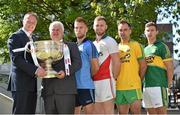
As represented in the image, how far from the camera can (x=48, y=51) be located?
6.40 m

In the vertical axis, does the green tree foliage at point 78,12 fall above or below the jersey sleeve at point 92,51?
above

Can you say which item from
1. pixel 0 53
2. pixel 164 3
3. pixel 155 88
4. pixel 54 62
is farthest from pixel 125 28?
pixel 0 53

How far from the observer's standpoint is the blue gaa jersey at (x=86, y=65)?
270 inches

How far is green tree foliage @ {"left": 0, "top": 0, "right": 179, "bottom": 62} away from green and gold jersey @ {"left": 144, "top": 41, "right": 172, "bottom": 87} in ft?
28.1

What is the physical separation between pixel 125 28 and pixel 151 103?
4.63ft

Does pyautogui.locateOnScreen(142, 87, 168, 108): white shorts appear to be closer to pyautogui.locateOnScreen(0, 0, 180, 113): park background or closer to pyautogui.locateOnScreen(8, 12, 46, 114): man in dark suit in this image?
pyautogui.locateOnScreen(8, 12, 46, 114): man in dark suit

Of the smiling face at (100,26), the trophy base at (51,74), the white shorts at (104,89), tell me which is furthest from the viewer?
the smiling face at (100,26)

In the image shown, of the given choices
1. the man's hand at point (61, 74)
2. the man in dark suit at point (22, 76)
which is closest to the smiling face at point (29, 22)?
the man in dark suit at point (22, 76)

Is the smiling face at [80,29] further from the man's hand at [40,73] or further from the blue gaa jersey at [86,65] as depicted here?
the man's hand at [40,73]

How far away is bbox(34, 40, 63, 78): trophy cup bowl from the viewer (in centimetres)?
638

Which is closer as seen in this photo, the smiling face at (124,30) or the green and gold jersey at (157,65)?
the smiling face at (124,30)

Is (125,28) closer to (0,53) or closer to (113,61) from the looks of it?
(113,61)

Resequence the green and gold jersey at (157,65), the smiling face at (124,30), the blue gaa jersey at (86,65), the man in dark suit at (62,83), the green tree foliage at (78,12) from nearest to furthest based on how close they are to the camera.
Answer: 1. the man in dark suit at (62,83)
2. the blue gaa jersey at (86,65)
3. the smiling face at (124,30)
4. the green and gold jersey at (157,65)
5. the green tree foliage at (78,12)

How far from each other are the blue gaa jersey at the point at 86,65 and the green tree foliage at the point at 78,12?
940 centimetres
